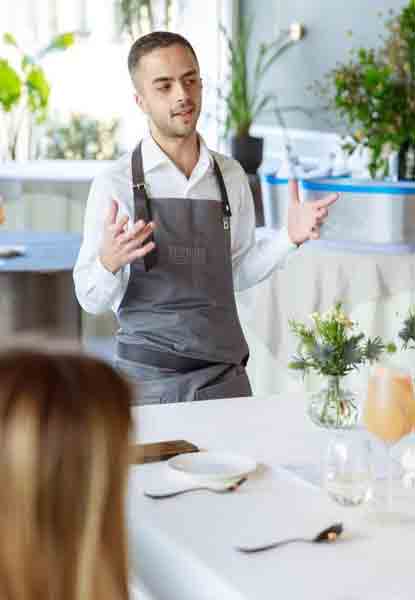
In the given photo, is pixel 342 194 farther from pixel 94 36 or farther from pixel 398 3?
pixel 94 36

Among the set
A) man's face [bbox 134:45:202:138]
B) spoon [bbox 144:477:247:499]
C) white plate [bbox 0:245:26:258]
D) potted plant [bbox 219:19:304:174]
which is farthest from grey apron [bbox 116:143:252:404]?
potted plant [bbox 219:19:304:174]

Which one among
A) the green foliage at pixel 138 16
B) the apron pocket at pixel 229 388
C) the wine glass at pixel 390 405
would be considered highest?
the green foliage at pixel 138 16

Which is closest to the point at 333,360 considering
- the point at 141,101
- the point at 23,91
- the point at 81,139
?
the point at 141,101

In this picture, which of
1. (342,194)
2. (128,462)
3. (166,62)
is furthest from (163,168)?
(128,462)

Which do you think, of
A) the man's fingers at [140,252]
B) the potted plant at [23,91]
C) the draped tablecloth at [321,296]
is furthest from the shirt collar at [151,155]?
the potted plant at [23,91]

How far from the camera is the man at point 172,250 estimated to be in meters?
2.48

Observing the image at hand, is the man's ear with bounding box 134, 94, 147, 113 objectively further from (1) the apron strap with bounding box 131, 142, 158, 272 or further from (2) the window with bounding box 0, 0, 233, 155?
(2) the window with bounding box 0, 0, 233, 155

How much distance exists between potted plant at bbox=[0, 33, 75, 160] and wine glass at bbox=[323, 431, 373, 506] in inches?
219

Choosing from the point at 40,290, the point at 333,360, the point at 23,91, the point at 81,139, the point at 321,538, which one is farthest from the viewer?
the point at 81,139

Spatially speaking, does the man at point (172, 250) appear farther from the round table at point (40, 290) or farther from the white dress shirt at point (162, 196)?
the round table at point (40, 290)

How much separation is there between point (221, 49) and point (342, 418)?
19.1 feet

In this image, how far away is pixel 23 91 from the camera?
755cm

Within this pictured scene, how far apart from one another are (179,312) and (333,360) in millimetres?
734

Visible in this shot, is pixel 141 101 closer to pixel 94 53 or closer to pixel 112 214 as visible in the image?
pixel 112 214
